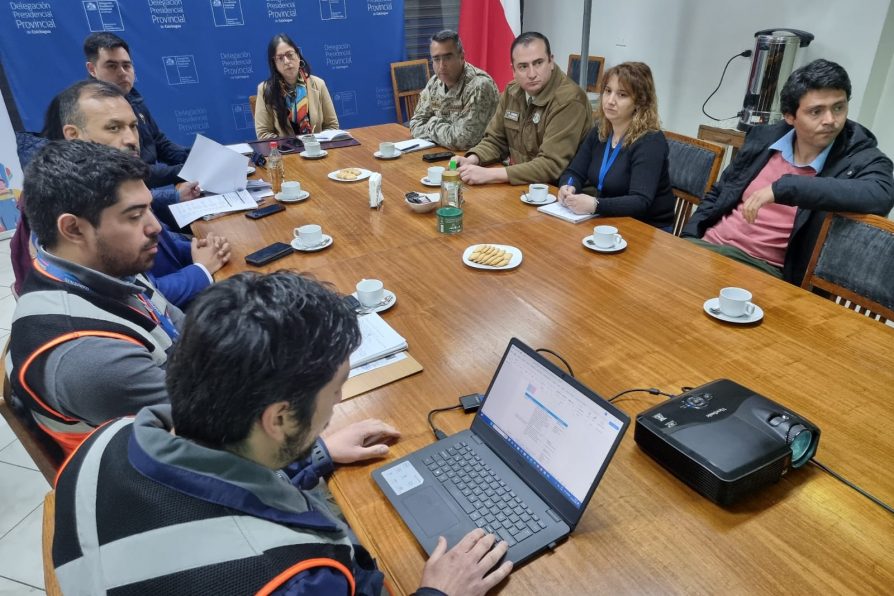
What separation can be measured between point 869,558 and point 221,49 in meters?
4.76

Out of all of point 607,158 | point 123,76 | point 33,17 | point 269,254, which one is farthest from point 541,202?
point 33,17

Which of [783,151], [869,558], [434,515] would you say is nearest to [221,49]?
[783,151]

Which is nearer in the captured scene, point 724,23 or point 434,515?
point 434,515

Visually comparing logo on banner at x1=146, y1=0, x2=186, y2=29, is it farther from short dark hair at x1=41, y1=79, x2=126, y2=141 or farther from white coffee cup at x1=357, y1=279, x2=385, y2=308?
white coffee cup at x1=357, y1=279, x2=385, y2=308

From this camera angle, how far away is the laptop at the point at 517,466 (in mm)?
885

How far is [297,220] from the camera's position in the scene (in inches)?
85.3

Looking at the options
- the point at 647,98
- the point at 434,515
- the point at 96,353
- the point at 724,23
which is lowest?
the point at 434,515

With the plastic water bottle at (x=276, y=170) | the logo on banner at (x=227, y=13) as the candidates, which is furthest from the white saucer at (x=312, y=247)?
the logo on banner at (x=227, y=13)

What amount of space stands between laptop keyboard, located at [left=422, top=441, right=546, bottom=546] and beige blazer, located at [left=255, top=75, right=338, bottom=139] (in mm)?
3106

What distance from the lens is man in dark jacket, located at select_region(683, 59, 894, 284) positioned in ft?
5.96

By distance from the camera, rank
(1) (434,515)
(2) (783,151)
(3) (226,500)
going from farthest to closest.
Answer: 1. (2) (783,151)
2. (1) (434,515)
3. (3) (226,500)

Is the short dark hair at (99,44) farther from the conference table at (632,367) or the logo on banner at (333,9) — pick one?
the logo on banner at (333,9)

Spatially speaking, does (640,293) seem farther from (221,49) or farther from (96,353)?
(221,49)

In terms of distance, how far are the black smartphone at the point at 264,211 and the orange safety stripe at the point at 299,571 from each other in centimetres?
175
